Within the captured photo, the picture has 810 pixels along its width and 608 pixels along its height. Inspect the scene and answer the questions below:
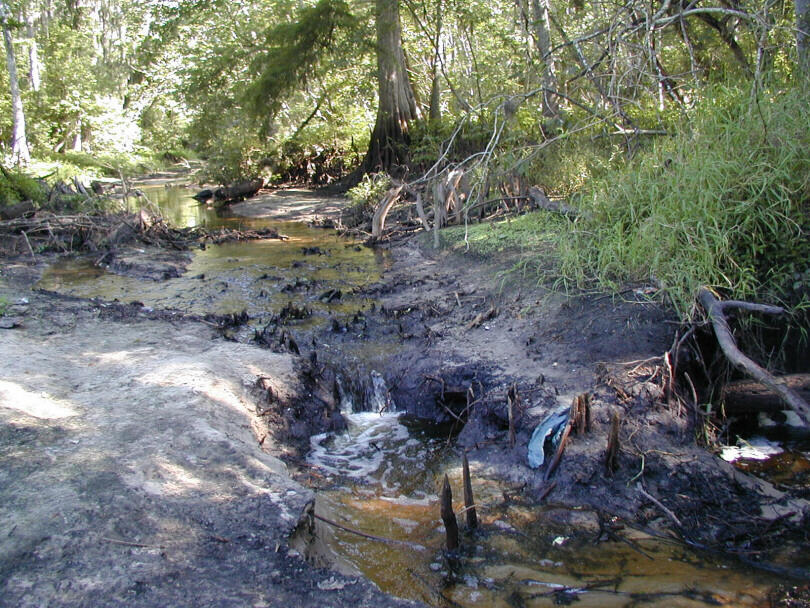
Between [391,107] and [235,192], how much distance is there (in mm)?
5701

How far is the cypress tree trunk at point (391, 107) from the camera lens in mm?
17391

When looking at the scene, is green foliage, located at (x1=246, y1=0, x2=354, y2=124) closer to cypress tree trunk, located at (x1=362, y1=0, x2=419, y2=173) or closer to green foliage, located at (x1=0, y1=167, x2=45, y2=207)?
cypress tree trunk, located at (x1=362, y1=0, x2=419, y2=173)

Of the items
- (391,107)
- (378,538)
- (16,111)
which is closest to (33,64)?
(16,111)

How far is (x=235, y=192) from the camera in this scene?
20.0 m

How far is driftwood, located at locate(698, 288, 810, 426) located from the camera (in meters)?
3.65

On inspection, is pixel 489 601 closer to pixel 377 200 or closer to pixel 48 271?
pixel 48 271

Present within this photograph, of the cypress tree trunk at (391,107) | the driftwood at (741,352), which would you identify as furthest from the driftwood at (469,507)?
the cypress tree trunk at (391,107)

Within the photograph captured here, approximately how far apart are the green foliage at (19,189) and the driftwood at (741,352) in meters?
12.3

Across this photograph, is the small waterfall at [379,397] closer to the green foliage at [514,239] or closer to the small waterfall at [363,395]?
the small waterfall at [363,395]

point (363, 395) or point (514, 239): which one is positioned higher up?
point (514, 239)

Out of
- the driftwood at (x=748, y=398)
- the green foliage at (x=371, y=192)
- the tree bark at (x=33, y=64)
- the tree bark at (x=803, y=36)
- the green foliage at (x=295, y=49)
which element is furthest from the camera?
the tree bark at (x=33, y=64)

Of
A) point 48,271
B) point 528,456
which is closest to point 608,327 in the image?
point 528,456

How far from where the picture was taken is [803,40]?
577 centimetres

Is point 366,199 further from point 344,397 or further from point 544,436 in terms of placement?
point 544,436
